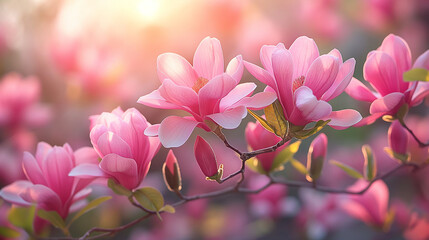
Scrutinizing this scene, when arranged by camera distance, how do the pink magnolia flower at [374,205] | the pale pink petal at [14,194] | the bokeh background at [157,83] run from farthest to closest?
the bokeh background at [157,83]
the pink magnolia flower at [374,205]
the pale pink petal at [14,194]

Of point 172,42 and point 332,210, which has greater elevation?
point 172,42

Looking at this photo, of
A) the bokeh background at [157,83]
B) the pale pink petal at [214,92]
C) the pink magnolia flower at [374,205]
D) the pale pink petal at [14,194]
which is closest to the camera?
the pale pink petal at [214,92]

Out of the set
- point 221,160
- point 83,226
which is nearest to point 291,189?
point 221,160

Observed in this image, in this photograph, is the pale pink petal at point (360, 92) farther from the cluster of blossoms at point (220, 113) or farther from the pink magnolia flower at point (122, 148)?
the pink magnolia flower at point (122, 148)

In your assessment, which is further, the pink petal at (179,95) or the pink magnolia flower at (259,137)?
the pink magnolia flower at (259,137)

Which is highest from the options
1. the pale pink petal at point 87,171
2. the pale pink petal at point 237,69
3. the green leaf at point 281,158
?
the pale pink petal at point 237,69

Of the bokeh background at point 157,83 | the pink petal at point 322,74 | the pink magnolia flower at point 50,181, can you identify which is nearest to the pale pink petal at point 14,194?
the pink magnolia flower at point 50,181

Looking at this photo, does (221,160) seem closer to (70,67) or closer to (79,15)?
(70,67)
